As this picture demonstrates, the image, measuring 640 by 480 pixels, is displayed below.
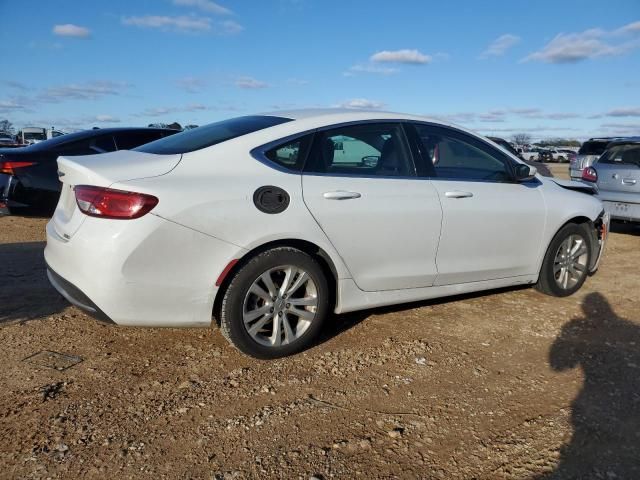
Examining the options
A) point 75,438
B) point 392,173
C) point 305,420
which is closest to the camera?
point 75,438

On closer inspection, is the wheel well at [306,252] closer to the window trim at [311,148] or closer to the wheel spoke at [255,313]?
the wheel spoke at [255,313]

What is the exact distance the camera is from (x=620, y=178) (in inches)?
311

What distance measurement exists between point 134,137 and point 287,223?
5.37m

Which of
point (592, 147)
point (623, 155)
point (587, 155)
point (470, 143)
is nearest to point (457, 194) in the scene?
point (470, 143)

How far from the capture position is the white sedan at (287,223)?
2.96 metres

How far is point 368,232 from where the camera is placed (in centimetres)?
356

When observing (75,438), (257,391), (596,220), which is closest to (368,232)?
(257,391)

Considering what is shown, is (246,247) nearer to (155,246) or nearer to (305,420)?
(155,246)

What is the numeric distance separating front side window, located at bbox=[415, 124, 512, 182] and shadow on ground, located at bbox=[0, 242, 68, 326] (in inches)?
125

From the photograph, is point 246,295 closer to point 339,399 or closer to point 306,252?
point 306,252

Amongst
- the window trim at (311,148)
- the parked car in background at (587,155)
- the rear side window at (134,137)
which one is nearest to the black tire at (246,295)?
the window trim at (311,148)

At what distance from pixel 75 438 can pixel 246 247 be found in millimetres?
1317

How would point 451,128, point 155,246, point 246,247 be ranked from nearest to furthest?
point 155,246 < point 246,247 < point 451,128

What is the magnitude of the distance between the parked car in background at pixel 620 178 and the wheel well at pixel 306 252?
5.93 meters
